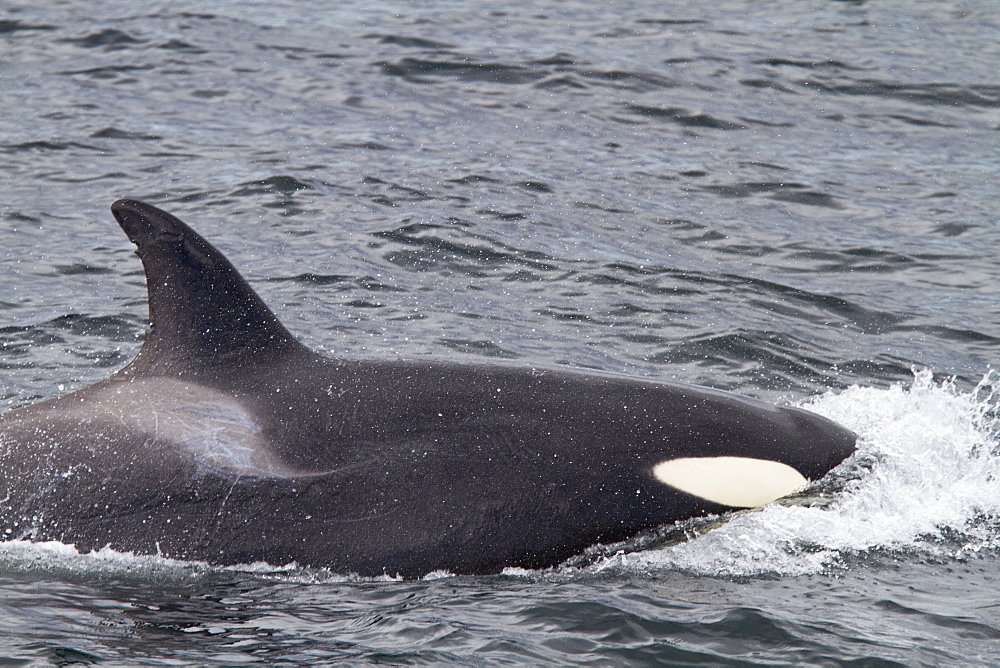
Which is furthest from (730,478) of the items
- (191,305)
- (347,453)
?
(191,305)

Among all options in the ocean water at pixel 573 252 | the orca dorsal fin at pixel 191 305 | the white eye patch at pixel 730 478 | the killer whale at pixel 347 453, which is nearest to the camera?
the ocean water at pixel 573 252

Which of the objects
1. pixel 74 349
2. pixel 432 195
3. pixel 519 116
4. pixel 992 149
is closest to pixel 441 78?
pixel 519 116

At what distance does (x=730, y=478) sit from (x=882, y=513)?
120 centimetres

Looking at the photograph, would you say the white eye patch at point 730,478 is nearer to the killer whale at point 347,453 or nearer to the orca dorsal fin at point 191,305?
the killer whale at point 347,453

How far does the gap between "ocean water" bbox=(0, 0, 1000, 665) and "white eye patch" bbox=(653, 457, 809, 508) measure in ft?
0.62

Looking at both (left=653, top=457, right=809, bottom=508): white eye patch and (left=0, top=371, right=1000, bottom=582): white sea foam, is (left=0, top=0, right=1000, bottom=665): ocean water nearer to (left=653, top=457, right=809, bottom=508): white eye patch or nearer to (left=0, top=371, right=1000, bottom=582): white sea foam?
(left=0, top=371, right=1000, bottom=582): white sea foam

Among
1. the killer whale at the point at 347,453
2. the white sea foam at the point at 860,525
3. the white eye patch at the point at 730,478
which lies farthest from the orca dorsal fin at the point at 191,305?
the white eye patch at the point at 730,478

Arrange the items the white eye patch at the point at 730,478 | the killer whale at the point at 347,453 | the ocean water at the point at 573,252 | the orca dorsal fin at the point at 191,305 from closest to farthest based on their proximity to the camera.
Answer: the ocean water at the point at 573,252 → the killer whale at the point at 347,453 → the white eye patch at the point at 730,478 → the orca dorsal fin at the point at 191,305

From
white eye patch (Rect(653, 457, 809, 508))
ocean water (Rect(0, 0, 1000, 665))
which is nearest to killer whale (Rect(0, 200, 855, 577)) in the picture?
white eye patch (Rect(653, 457, 809, 508))

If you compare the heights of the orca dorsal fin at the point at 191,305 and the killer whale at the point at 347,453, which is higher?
the orca dorsal fin at the point at 191,305

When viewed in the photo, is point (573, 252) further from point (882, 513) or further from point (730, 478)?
point (730, 478)

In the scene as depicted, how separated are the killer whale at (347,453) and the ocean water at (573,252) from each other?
0.56ft

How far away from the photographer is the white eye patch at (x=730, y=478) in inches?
257

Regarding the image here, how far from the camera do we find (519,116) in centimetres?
1853
